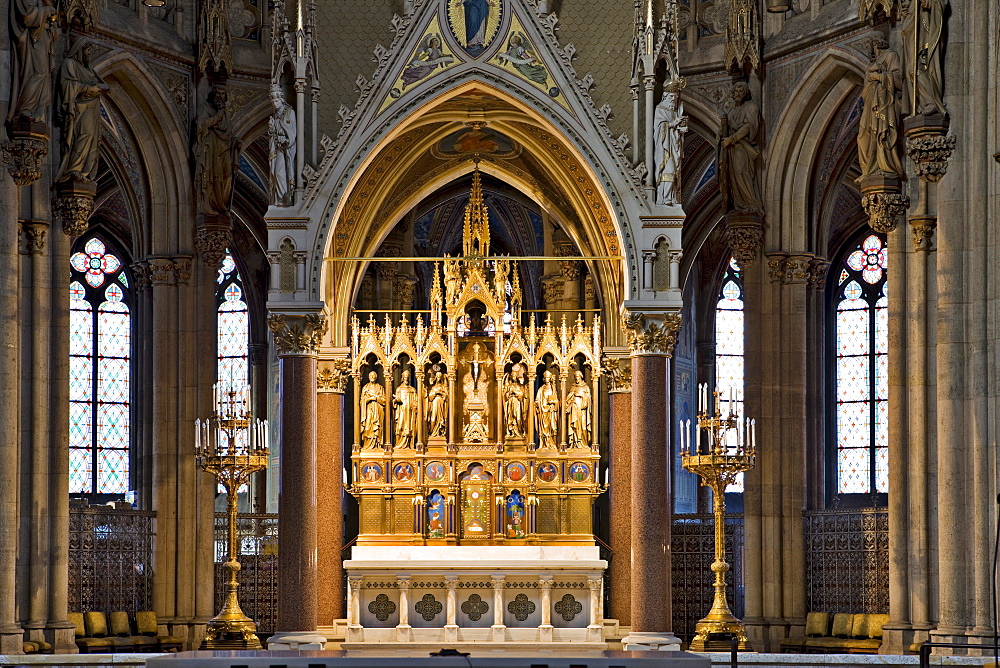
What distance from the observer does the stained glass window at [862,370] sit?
1396 inches

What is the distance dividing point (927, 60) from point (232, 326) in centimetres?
2018

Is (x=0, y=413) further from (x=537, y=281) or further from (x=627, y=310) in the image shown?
(x=537, y=281)

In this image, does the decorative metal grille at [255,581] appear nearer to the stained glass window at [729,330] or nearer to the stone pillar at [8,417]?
the stone pillar at [8,417]

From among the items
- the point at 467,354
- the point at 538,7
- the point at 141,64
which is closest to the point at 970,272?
the point at 538,7

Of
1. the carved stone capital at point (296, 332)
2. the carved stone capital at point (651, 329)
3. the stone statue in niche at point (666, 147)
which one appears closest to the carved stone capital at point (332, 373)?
the carved stone capital at point (296, 332)

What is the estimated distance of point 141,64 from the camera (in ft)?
89.7

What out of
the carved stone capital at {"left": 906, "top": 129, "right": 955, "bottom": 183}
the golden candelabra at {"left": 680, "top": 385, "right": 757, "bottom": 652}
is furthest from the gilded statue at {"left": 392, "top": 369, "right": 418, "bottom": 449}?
the carved stone capital at {"left": 906, "top": 129, "right": 955, "bottom": 183}

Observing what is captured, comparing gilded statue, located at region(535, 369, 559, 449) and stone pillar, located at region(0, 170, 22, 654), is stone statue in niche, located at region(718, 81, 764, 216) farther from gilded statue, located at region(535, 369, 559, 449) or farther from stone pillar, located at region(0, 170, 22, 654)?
stone pillar, located at region(0, 170, 22, 654)

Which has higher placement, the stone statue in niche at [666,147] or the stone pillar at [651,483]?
the stone statue in niche at [666,147]

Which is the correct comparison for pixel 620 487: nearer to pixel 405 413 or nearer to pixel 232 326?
pixel 405 413

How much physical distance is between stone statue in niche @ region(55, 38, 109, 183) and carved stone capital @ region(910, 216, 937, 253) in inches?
443

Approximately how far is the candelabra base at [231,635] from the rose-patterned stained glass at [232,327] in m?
14.3

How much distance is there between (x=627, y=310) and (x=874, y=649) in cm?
727

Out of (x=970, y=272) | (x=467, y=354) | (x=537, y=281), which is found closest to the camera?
(x=970, y=272)
